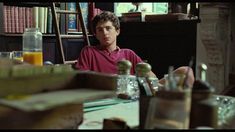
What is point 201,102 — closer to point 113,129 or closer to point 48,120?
point 113,129

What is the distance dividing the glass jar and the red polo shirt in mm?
651

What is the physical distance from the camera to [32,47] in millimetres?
1522

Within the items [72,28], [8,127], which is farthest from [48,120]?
[72,28]

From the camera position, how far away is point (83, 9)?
3.80 m

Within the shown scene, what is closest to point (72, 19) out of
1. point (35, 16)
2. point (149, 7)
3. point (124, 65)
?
point (35, 16)

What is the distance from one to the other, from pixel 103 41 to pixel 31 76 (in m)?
1.66

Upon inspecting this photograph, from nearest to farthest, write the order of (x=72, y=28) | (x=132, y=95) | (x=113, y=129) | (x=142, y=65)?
(x=113, y=129)
(x=142, y=65)
(x=132, y=95)
(x=72, y=28)

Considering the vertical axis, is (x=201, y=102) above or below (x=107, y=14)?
below

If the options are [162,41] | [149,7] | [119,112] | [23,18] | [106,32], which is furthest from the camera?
[149,7]

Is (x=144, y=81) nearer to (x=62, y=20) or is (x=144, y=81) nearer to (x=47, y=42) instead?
(x=47, y=42)

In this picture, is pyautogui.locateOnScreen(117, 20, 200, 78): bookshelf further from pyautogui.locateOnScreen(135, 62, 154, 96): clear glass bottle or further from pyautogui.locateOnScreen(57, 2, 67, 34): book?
pyautogui.locateOnScreen(135, 62, 154, 96): clear glass bottle

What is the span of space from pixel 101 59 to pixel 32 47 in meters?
0.88

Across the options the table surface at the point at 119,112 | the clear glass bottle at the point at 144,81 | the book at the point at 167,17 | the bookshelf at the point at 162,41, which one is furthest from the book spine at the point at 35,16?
the clear glass bottle at the point at 144,81

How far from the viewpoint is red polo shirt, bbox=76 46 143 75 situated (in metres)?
2.29
